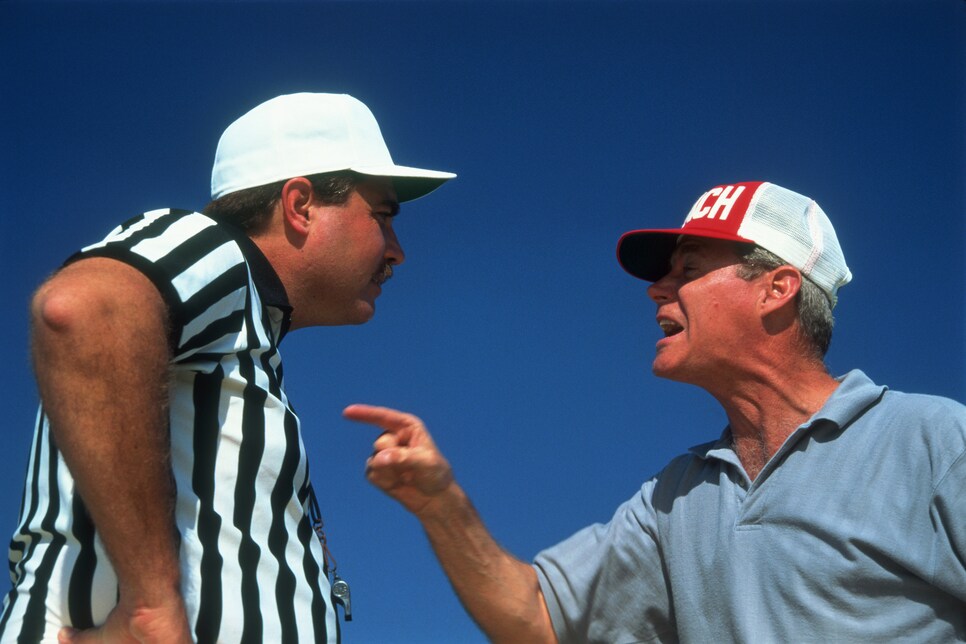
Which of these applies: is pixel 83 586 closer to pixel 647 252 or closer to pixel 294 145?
pixel 294 145

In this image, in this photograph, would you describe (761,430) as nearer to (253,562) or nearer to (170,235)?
(253,562)

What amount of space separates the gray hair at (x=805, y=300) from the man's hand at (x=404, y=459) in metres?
1.10

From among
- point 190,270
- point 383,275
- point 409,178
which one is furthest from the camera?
point 383,275

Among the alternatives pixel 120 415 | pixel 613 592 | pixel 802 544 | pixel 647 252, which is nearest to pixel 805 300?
pixel 647 252

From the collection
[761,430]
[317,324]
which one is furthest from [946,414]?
[317,324]

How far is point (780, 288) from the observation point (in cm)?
305

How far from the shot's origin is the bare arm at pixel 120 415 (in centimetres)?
167

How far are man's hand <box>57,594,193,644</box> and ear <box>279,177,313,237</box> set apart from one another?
935mm

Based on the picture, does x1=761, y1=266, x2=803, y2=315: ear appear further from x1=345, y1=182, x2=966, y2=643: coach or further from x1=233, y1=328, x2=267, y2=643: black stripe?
x1=233, y1=328, x2=267, y2=643: black stripe

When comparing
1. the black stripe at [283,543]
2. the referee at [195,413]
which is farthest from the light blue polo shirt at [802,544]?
the black stripe at [283,543]

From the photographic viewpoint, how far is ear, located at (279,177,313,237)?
2.42 meters

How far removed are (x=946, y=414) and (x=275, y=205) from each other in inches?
66.8

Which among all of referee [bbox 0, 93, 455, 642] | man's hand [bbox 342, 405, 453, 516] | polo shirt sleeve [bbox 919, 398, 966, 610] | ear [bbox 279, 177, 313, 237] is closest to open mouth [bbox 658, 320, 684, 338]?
polo shirt sleeve [bbox 919, 398, 966, 610]

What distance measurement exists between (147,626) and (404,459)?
842mm
